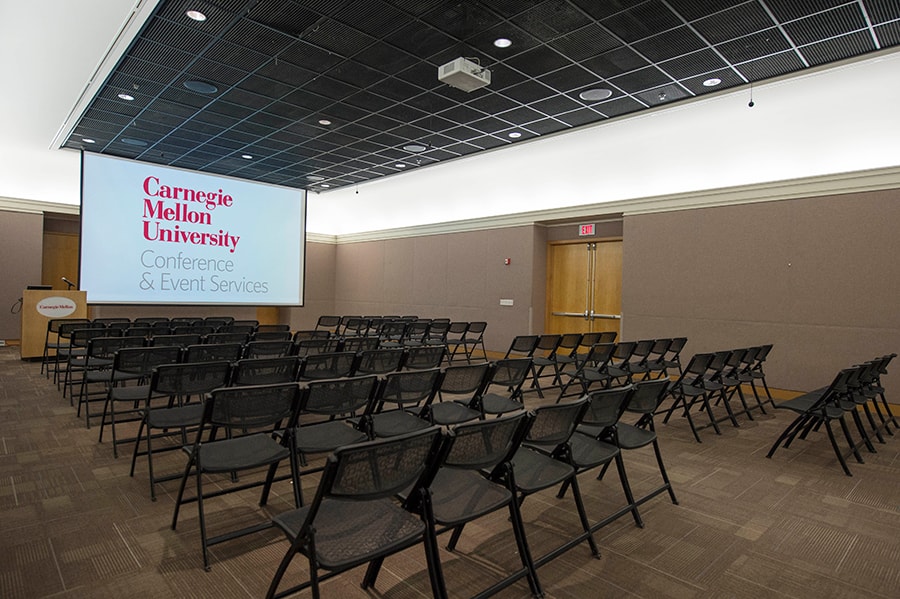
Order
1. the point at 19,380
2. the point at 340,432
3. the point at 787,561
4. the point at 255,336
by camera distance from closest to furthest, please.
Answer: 1. the point at 787,561
2. the point at 340,432
3. the point at 255,336
4. the point at 19,380

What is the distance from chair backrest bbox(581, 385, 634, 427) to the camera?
8.28ft

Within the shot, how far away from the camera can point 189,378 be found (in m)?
3.18

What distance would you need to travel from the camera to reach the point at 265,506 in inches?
113

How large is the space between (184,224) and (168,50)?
3.59 metres

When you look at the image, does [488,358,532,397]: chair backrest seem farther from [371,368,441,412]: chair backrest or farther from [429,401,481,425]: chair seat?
[371,368,441,412]: chair backrest

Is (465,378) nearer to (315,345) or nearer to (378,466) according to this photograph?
(378,466)

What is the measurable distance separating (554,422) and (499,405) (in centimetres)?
158

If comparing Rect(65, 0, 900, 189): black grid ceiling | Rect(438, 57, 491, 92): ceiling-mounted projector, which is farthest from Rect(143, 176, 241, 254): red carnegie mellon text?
Rect(438, 57, 491, 92): ceiling-mounted projector

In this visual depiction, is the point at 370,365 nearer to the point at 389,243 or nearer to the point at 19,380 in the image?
the point at 19,380

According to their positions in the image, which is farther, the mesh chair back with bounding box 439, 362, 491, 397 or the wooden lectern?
the wooden lectern

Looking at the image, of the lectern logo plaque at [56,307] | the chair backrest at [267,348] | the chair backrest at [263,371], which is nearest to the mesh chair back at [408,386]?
the chair backrest at [263,371]

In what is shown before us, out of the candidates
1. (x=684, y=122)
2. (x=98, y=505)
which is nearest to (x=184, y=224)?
(x=98, y=505)

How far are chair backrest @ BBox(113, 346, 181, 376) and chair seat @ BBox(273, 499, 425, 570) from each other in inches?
101

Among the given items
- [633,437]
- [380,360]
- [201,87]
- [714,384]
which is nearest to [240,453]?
[380,360]
